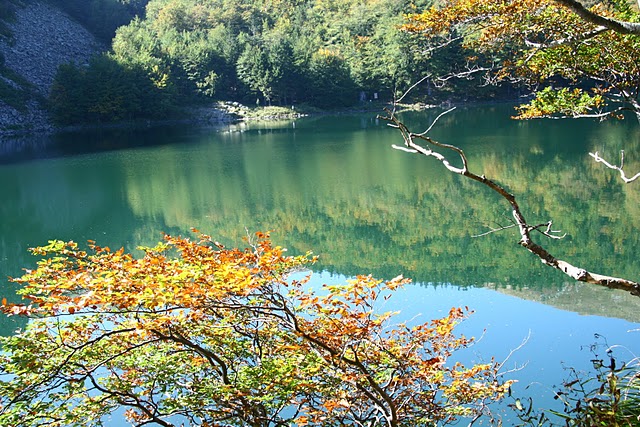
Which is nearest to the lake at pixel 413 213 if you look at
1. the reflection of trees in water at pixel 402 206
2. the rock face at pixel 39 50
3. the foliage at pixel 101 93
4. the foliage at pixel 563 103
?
the reflection of trees in water at pixel 402 206

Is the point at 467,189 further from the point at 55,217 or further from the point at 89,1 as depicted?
the point at 89,1

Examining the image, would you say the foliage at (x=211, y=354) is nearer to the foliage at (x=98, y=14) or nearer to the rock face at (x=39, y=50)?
the rock face at (x=39, y=50)

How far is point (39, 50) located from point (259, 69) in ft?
68.0

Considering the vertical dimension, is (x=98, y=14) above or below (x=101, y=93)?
above

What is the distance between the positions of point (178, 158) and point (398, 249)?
17.7m

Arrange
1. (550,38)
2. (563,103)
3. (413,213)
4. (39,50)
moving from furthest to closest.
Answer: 1. (39,50)
2. (413,213)
3. (563,103)
4. (550,38)

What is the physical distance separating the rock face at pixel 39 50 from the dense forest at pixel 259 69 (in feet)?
8.81

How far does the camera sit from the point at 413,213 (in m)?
15.0

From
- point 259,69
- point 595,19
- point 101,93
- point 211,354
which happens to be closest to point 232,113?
point 259,69

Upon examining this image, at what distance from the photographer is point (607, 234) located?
12148 millimetres

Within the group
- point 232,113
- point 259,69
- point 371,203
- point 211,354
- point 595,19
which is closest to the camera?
point 595,19

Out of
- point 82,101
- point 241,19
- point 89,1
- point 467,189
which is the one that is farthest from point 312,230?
point 89,1

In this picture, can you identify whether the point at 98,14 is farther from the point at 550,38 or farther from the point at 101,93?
the point at 550,38

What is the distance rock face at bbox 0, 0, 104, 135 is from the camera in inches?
1736
